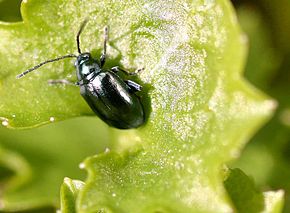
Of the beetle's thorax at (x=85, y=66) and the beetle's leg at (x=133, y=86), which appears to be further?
the beetle's thorax at (x=85, y=66)

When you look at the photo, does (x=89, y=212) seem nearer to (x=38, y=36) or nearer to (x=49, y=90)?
(x=49, y=90)

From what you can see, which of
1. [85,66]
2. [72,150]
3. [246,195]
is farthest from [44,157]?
[246,195]

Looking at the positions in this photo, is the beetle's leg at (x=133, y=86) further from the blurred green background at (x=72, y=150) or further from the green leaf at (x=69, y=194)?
the blurred green background at (x=72, y=150)

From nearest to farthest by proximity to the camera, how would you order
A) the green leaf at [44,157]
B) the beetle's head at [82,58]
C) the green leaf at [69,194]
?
the green leaf at [69,194] → the beetle's head at [82,58] → the green leaf at [44,157]

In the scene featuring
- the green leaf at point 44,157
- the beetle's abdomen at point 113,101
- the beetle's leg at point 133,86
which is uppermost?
the beetle's leg at point 133,86

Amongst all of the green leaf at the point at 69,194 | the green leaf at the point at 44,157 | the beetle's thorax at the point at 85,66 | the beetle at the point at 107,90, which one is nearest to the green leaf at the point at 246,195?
the beetle at the point at 107,90

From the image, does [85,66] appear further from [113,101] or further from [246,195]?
[246,195]
